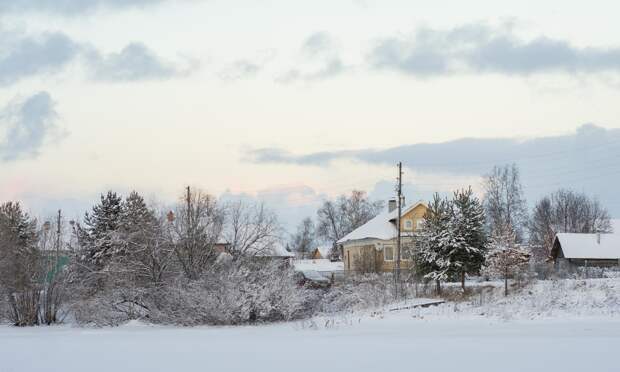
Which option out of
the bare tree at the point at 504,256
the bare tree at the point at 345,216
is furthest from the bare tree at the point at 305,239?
the bare tree at the point at 504,256

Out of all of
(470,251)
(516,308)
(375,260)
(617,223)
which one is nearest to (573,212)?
(617,223)

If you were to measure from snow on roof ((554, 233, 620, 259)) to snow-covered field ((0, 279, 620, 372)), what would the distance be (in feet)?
102

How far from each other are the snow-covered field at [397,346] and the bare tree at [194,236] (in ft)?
21.3

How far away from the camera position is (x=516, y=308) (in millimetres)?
29234

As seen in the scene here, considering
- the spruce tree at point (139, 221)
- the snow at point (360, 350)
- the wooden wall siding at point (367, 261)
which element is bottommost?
the snow at point (360, 350)

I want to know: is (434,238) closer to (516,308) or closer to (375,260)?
(516,308)

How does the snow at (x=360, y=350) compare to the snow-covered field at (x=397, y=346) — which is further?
the snow-covered field at (x=397, y=346)

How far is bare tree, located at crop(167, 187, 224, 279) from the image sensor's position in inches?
1448

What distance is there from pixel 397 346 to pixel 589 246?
4789 centimetres

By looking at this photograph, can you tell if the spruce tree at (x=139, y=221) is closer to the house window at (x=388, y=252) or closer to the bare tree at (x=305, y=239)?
the house window at (x=388, y=252)

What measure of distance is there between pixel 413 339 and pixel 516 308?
34.7 feet

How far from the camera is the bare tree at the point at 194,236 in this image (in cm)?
3678

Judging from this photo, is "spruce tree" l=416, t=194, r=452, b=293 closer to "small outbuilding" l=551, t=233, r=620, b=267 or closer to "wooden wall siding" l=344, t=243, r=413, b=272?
"wooden wall siding" l=344, t=243, r=413, b=272

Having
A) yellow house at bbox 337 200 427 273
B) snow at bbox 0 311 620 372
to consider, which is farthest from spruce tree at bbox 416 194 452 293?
yellow house at bbox 337 200 427 273
